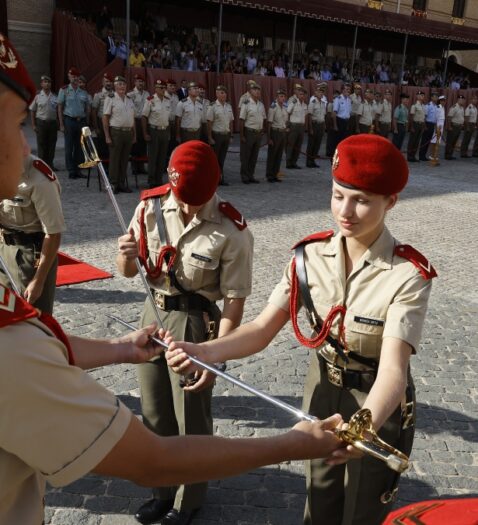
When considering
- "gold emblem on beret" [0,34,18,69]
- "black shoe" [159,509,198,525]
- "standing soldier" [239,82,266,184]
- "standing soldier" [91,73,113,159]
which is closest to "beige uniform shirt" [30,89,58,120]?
"standing soldier" [91,73,113,159]

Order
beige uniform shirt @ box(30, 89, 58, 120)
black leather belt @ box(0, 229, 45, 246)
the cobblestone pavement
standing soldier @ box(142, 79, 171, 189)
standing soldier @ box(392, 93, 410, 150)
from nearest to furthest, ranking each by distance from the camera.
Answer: the cobblestone pavement < black leather belt @ box(0, 229, 45, 246) < standing soldier @ box(142, 79, 171, 189) < beige uniform shirt @ box(30, 89, 58, 120) < standing soldier @ box(392, 93, 410, 150)

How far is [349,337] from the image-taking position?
7.88ft

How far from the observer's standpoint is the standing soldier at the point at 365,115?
19.3 metres

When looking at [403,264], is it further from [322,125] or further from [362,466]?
[322,125]

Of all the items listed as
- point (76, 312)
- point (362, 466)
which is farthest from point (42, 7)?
point (362, 466)

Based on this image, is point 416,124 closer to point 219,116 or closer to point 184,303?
point 219,116

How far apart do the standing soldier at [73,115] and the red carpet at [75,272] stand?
6.13 metres

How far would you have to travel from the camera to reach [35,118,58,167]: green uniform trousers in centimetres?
1356

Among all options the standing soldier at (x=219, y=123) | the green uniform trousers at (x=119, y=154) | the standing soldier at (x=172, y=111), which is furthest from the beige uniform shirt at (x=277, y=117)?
the green uniform trousers at (x=119, y=154)

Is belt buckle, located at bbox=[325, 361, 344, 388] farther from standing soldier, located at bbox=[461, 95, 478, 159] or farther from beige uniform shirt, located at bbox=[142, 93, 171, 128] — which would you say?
standing soldier, located at bbox=[461, 95, 478, 159]

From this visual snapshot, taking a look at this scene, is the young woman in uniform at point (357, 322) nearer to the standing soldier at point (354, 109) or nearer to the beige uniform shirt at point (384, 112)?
the standing soldier at point (354, 109)

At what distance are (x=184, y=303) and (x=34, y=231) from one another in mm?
1467

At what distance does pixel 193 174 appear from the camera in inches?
115

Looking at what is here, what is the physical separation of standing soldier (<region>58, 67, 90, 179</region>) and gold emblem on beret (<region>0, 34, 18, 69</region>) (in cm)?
1266
